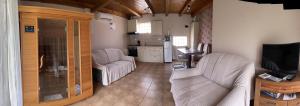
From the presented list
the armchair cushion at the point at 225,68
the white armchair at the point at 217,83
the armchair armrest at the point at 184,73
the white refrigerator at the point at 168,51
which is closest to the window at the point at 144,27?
the white refrigerator at the point at 168,51

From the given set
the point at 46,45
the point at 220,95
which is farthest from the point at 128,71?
the point at 220,95

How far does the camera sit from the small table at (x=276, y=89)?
199 centimetres

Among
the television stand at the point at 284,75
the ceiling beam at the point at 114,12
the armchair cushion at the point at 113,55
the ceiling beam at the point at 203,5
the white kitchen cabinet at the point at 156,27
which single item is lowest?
the television stand at the point at 284,75

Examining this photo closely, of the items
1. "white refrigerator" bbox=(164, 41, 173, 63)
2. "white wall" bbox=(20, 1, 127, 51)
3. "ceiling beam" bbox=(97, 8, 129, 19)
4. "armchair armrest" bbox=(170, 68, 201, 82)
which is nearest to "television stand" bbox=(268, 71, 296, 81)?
"armchair armrest" bbox=(170, 68, 201, 82)

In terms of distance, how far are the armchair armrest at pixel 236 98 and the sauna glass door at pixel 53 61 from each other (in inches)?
103

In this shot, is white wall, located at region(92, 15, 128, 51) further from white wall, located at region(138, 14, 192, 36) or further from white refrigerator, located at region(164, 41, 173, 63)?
white refrigerator, located at region(164, 41, 173, 63)

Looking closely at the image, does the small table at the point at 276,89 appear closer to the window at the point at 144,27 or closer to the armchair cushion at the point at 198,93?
the armchair cushion at the point at 198,93

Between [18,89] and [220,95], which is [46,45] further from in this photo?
[220,95]

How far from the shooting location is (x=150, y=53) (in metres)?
7.75

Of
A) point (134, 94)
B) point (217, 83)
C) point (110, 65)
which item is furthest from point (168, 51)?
point (217, 83)

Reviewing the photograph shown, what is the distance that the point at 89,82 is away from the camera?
3.42m

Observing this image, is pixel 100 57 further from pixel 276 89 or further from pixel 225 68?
pixel 276 89

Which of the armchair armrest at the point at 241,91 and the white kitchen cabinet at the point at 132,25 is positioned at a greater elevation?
the white kitchen cabinet at the point at 132,25

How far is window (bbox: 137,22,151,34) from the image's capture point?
8.32m
